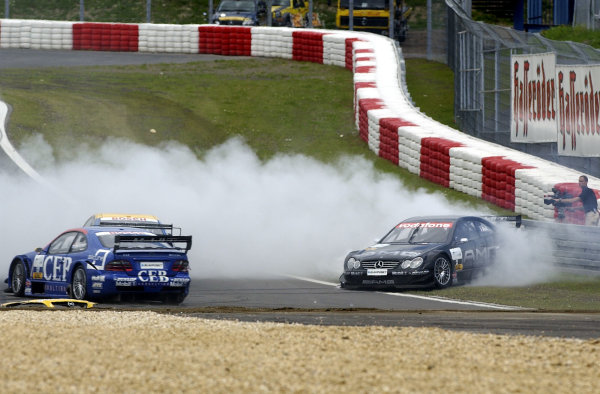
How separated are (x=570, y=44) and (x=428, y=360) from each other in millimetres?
12890

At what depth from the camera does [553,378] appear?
755 cm

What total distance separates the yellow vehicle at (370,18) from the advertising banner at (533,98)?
1853 centimetres

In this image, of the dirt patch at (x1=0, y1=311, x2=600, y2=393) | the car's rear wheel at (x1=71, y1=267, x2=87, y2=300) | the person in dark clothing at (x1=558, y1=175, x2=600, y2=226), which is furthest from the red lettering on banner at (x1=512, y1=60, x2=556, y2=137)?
the dirt patch at (x1=0, y1=311, x2=600, y2=393)

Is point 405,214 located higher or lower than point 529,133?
lower

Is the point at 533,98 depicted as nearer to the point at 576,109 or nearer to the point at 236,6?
the point at 576,109

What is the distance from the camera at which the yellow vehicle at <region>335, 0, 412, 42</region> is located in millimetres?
40625

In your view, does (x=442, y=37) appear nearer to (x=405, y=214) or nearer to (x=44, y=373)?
(x=405, y=214)

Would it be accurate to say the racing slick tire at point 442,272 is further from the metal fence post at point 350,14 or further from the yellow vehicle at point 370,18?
the yellow vehicle at point 370,18

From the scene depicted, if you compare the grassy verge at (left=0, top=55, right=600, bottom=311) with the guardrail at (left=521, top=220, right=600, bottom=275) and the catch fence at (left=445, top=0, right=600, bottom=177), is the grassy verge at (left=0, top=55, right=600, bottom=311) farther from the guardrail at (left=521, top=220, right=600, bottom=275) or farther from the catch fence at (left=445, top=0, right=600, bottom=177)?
the guardrail at (left=521, top=220, right=600, bottom=275)

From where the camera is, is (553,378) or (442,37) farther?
(442,37)

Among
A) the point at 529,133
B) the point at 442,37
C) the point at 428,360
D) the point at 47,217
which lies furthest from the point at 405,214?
the point at 442,37

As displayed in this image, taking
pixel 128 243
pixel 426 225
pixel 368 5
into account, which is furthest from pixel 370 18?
pixel 128 243

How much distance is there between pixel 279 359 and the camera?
8.12m

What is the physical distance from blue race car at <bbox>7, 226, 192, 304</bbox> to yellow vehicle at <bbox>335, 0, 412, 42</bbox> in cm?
2666
